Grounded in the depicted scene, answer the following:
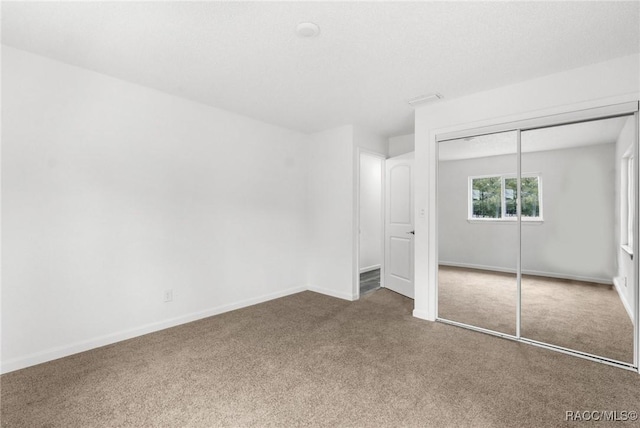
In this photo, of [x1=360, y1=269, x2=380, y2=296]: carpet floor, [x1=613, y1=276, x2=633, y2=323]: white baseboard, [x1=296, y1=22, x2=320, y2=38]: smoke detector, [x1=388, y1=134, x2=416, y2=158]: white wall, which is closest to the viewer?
[x1=296, y1=22, x2=320, y2=38]: smoke detector

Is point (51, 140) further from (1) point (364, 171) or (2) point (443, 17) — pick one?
(1) point (364, 171)

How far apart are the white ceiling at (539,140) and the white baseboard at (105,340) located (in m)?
3.20

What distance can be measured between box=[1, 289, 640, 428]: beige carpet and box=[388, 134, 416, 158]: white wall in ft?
9.18

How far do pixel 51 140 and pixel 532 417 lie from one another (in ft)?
13.5

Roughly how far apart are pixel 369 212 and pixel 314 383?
4652 millimetres

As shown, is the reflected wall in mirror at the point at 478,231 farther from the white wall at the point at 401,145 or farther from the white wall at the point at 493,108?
the white wall at the point at 401,145

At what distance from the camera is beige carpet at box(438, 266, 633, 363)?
2648 millimetres

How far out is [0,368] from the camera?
2.33m

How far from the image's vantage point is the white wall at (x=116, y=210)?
2443 millimetres

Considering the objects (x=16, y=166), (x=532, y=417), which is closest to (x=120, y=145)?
Answer: (x=16, y=166)

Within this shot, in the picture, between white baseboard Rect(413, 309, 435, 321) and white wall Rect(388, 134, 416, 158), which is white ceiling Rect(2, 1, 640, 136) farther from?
white baseboard Rect(413, 309, 435, 321)

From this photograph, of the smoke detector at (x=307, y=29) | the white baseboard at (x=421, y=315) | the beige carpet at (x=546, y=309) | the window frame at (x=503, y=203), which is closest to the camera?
the smoke detector at (x=307, y=29)

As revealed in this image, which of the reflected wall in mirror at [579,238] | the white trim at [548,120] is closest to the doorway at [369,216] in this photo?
the white trim at [548,120]

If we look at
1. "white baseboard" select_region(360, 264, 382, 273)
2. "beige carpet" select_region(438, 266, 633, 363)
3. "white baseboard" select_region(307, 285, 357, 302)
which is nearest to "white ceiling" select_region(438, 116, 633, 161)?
"beige carpet" select_region(438, 266, 633, 363)
